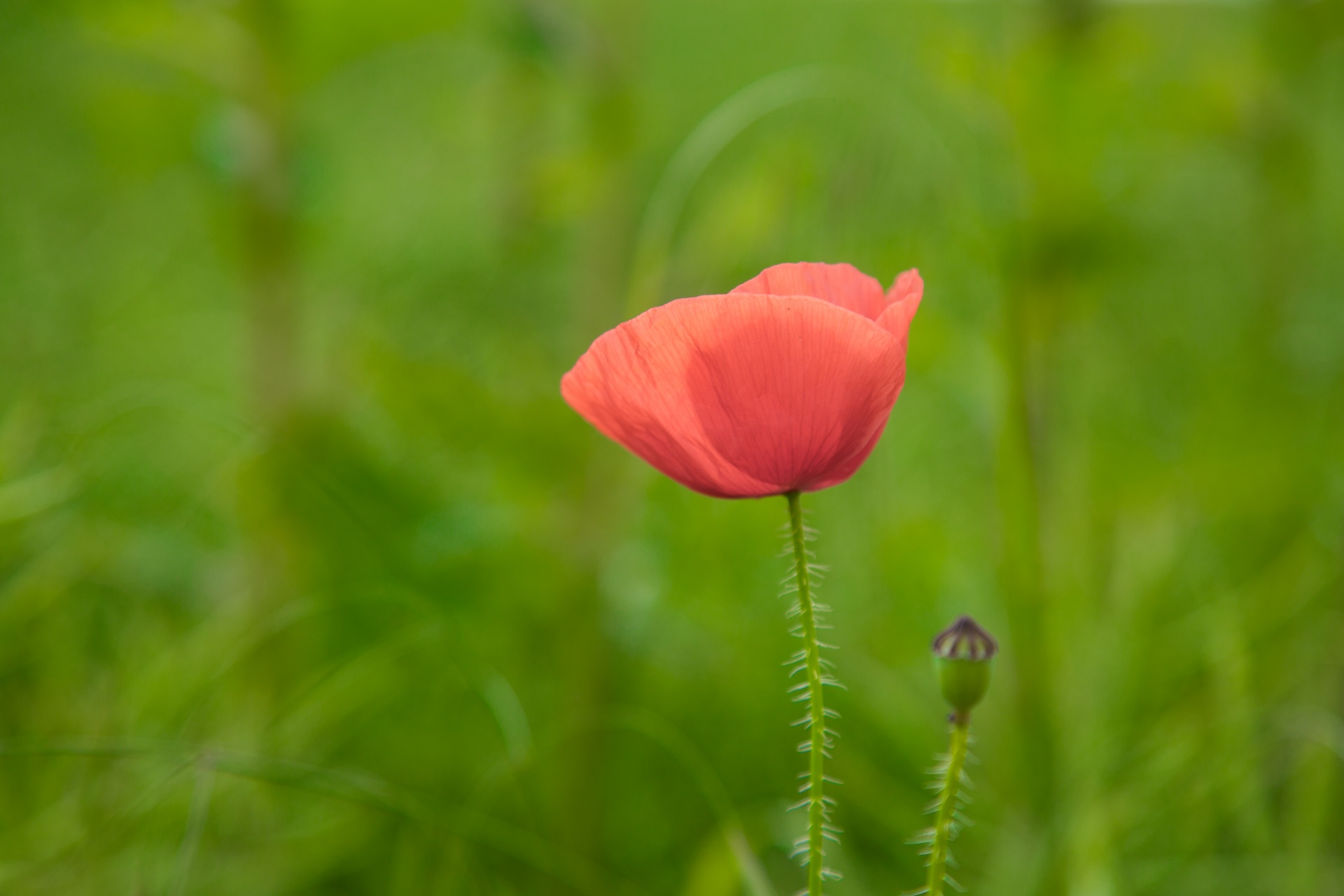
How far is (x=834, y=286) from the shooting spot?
17.0 inches

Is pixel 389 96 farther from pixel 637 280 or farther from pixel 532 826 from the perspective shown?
pixel 532 826

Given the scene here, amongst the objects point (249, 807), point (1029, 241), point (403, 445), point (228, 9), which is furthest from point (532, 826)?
point (228, 9)

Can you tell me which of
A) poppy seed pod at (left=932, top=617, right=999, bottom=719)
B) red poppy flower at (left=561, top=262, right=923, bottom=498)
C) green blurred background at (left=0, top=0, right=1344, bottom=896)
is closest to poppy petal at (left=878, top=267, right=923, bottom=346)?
red poppy flower at (left=561, top=262, right=923, bottom=498)

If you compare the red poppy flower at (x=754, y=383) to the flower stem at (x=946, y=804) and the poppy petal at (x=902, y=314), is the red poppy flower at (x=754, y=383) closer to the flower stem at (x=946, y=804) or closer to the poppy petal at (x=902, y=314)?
the poppy petal at (x=902, y=314)

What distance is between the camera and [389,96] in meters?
3.01

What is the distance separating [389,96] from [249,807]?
2.68 meters

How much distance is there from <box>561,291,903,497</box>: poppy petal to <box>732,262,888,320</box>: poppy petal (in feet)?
0.20

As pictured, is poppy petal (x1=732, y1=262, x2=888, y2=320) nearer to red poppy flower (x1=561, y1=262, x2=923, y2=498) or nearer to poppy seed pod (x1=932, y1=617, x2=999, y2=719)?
red poppy flower (x1=561, y1=262, x2=923, y2=498)

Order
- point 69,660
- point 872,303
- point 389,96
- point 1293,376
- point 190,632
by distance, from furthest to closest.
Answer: point 389,96, point 1293,376, point 190,632, point 69,660, point 872,303

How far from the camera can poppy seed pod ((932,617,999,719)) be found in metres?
0.37

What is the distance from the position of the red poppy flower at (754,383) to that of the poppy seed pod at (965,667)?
0.08m

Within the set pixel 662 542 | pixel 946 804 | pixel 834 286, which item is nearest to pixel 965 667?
pixel 946 804

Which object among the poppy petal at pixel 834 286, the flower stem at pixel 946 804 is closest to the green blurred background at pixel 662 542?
the flower stem at pixel 946 804

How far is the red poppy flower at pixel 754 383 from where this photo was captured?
36cm
